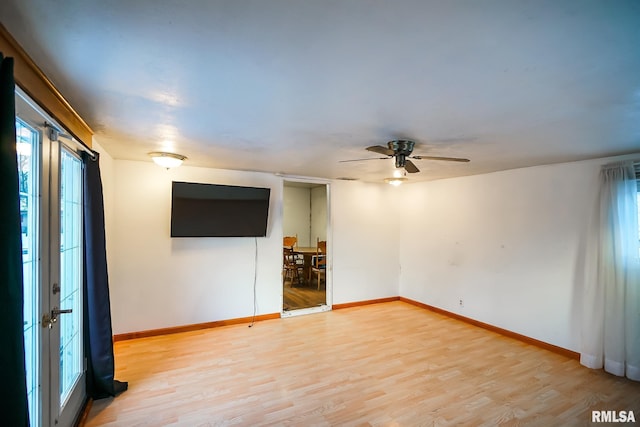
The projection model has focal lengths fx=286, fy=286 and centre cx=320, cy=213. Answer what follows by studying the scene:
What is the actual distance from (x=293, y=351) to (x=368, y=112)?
2.86 m

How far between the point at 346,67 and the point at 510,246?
149 inches

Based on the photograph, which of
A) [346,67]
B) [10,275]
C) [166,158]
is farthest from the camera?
[166,158]

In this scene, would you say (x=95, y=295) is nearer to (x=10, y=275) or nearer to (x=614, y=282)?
(x=10, y=275)

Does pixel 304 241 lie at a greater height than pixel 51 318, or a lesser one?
lesser

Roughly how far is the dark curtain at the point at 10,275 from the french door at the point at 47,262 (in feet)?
1.20

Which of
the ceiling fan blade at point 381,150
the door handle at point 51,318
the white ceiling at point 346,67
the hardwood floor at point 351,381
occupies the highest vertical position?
the white ceiling at point 346,67

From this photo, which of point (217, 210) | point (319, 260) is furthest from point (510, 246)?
point (217, 210)

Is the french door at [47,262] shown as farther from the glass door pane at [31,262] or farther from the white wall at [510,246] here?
the white wall at [510,246]

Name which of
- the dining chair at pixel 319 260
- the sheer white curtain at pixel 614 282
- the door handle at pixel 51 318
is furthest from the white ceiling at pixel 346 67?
the dining chair at pixel 319 260

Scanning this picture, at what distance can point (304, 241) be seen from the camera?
8.24m

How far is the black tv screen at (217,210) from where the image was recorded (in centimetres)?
384

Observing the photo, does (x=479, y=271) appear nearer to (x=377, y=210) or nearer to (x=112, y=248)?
(x=377, y=210)

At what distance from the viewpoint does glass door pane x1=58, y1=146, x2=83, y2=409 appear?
6.47ft

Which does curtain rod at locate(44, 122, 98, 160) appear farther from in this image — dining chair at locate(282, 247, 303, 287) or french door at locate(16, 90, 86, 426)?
dining chair at locate(282, 247, 303, 287)
